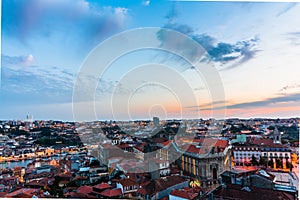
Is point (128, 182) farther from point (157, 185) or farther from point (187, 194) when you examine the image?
point (187, 194)

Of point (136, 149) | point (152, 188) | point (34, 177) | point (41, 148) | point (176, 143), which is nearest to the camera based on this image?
point (152, 188)

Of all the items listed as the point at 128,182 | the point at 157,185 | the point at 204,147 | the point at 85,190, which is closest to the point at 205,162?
the point at 204,147

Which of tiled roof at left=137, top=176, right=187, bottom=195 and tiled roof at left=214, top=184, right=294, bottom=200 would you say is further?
tiled roof at left=137, top=176, right=187, bottom=195

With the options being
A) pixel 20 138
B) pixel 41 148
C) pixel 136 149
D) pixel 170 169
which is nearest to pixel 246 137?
pixel 136 149

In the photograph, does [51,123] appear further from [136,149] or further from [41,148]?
[136,149]

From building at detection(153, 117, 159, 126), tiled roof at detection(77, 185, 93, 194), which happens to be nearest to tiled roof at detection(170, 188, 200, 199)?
tiled roof at detection(77, 185, 93, 194)

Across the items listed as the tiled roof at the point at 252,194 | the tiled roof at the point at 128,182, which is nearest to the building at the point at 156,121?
the tiled roof at the point at 128,182

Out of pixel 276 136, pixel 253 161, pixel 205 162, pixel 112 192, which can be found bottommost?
pixel 253 161

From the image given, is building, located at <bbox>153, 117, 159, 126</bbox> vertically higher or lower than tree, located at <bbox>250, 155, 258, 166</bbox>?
higher

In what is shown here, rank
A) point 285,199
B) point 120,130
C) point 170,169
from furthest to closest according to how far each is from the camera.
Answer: point 120,130
point 170,169
point 285,199

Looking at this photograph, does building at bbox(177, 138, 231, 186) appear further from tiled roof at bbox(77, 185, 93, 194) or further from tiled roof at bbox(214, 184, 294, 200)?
tiled roof at bbox(77, 185, 93, 194)

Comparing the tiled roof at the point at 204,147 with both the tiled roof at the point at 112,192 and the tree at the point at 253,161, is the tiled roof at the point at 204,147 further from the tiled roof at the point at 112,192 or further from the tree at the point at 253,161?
the tiled roof at the point at 112,192
